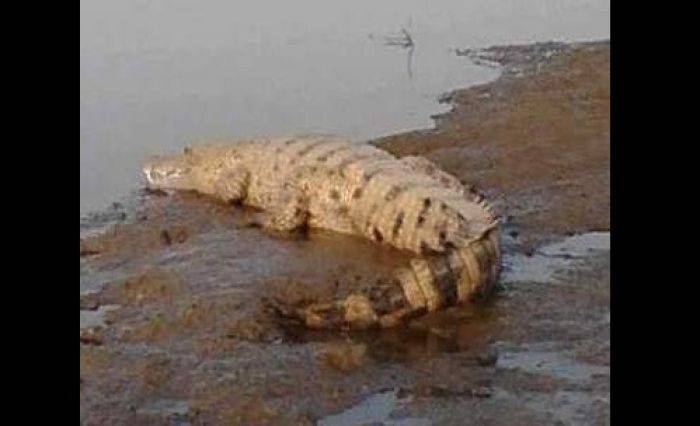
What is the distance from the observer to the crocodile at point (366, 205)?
5.56 meters

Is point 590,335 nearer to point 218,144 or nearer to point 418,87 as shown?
point 218,144

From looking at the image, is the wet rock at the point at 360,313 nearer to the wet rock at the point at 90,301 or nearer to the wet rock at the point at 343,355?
the wet rock at the point at 343,355

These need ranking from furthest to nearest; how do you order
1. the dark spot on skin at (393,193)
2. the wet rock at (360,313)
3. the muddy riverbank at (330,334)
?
the dark spot on skin at (393,193)
the wet rock at (360,313)
the muddy riverbank at (330,334)

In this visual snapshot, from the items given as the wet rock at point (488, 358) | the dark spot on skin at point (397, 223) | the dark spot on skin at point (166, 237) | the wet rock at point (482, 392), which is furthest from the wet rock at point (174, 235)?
the wet rock at point (482, 392)

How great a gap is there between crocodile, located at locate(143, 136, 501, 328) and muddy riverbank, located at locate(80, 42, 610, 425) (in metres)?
0.11

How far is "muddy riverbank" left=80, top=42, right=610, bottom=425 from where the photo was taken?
4.57 metres

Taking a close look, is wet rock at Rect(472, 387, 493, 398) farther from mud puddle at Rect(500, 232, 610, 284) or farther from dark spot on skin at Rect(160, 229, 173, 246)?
dark spot on skin at Rect(160, 229, 173, 246)

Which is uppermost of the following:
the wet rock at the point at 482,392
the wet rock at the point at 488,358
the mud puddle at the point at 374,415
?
the wet rock at the point at 488,358

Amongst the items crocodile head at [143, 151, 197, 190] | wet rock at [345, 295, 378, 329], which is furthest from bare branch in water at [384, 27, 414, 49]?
wet rock at [345, 295, 378, 329]

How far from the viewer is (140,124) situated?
429 inches

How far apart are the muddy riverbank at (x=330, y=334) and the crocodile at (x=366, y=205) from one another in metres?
0.11

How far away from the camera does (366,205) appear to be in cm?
717

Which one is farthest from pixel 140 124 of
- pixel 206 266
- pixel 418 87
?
pixel 206 266
